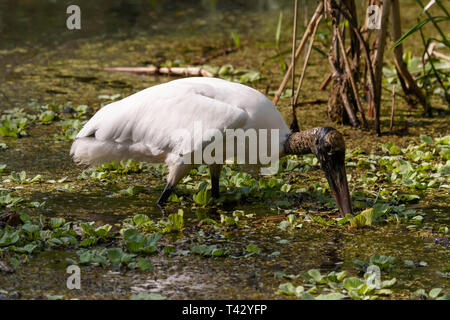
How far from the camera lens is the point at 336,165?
4.85 meters

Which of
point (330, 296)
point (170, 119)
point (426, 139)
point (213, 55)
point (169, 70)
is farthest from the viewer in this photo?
point (213, 55)

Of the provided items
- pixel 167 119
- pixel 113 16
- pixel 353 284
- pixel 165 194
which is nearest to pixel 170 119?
pixel 167 119

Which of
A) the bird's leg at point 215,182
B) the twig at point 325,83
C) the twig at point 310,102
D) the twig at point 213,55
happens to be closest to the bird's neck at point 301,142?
the bird's leg at point 215,182

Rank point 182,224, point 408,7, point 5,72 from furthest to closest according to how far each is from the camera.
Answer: point 408,7 → point 5,72 → point 182,224

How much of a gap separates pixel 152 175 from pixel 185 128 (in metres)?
1.09

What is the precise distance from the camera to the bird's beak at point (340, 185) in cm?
480

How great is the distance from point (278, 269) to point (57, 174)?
8.14 feet

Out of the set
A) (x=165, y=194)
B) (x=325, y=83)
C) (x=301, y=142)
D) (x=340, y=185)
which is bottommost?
(x=165, y=194)

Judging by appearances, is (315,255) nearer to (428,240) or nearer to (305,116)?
(428,240)

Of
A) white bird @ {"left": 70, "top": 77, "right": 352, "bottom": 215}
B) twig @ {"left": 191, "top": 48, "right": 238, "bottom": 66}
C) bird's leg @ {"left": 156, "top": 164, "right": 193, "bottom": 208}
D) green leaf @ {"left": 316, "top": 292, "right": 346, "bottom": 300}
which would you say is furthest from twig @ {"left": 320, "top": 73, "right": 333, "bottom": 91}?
green leaf @ {"left": 316, "top": 292, "right": 346, "bottom": 300}

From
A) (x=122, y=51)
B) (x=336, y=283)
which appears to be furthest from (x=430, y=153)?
(x=122, y=51)

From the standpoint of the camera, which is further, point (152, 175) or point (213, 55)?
point (213, 55)

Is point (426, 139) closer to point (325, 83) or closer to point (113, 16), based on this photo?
point (325, 83)
